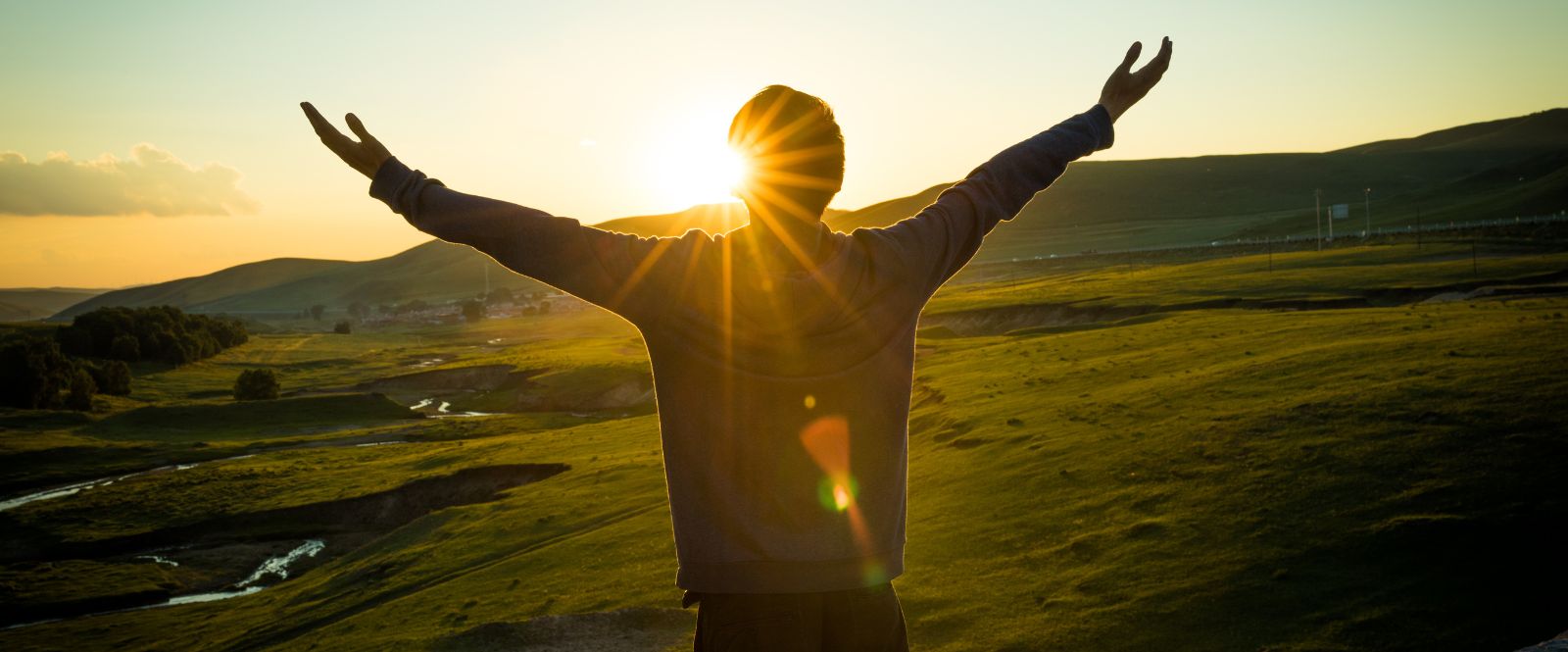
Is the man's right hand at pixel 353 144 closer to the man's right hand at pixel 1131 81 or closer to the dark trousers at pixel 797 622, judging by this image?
the dark trousers at pixel 797 622

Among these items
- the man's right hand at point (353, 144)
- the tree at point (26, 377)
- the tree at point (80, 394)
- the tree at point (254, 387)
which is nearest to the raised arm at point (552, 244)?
the man's right hand at point (353, 144)

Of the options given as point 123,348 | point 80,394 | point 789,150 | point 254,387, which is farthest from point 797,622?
point 123,348

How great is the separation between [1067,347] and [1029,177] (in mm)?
43989

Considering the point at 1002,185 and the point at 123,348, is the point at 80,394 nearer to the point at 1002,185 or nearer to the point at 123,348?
the point at 123,348

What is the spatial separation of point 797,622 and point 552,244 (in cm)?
154

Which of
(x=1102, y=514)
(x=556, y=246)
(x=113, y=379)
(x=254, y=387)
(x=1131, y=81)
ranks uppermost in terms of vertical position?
(x=1131, y=81)

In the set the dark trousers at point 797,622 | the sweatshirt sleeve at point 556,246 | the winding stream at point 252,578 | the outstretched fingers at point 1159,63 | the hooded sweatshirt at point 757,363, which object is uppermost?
the outstretched fingers at point 1159,63

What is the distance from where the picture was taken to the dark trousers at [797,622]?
142 inches

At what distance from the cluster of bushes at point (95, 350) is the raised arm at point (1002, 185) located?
9004 cm

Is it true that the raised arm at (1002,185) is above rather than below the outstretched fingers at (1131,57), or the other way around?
below

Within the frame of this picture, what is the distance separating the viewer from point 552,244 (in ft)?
11.3

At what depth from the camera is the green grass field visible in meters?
14.4

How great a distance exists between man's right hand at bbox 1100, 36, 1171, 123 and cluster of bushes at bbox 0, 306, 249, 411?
90.0 metres

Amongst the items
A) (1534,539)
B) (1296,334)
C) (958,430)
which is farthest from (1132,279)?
(1534,539)
